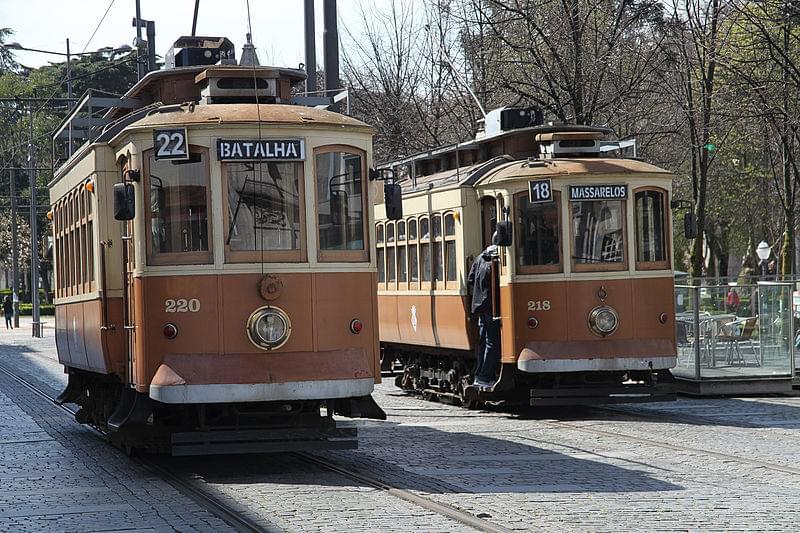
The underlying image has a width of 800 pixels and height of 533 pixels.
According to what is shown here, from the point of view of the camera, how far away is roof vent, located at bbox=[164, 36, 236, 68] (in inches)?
581

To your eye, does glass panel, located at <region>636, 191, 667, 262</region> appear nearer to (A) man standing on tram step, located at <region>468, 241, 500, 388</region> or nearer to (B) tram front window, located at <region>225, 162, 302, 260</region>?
(A) man standing on tram step, located at <region>468, 241, 500, 388</region>

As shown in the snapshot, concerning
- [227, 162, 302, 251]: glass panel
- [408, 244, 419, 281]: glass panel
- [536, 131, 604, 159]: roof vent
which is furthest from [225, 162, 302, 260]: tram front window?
[408, 244, 419, 281]: glass panel

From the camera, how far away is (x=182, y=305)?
12.2 meters

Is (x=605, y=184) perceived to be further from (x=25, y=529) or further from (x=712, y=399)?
(x=25, y=529)

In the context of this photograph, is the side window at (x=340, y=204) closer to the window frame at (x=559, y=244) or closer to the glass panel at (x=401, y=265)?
the window frame at (x=559, y=244)

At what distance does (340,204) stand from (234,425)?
206 cm

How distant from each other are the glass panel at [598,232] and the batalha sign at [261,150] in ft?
19.3

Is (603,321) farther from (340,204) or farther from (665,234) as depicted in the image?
(340,204)

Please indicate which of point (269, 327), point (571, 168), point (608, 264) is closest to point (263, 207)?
point (269, 327)

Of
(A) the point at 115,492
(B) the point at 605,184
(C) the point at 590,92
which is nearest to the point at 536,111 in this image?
(B) the point at 605,184

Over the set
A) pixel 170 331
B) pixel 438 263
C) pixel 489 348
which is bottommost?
pixel 489 348

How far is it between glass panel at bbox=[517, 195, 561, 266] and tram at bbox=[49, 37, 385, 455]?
5088 mm

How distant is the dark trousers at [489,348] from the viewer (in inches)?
702

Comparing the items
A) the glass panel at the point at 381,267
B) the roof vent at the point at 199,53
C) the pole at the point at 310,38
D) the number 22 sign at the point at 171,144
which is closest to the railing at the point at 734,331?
the glass panel at the point at 381,267
